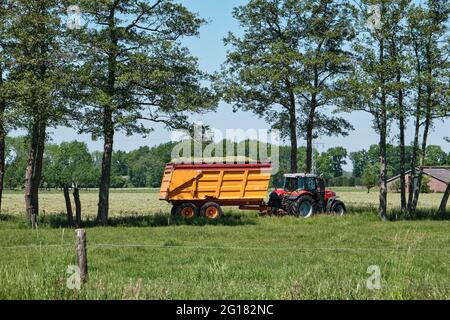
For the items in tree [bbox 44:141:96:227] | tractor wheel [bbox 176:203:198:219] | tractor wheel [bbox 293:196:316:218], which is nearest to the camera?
tractor wheel [bbox 176:203:198:219]

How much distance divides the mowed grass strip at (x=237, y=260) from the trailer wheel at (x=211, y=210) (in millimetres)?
729

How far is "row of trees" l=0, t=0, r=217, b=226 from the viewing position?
21484 millimetres

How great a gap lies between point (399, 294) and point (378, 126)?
66.8ft

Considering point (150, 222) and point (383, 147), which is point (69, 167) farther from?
point (383, 147)

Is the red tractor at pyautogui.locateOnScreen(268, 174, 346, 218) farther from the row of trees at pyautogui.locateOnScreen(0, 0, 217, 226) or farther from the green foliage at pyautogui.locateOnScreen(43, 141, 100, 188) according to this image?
the green foliage at pyautogui.locateOnScreen(43, 141, 100, 188)

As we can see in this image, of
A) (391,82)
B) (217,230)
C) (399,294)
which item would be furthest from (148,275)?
(391,82)

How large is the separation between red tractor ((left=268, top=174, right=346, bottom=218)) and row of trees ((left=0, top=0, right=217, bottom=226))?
22.9 ft

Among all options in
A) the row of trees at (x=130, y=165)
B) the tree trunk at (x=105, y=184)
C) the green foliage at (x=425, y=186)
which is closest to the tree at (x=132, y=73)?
the tree trunk at (x=105, y=184)

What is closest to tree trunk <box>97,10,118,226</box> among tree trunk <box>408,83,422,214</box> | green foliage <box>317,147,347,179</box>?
tree trunk <box>408,83,422,214</box>

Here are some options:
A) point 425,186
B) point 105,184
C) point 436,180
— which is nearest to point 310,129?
point 105,184

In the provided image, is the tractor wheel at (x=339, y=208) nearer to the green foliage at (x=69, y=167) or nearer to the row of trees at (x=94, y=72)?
the row of trees at (x=94, y=72)

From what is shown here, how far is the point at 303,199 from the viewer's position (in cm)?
2755

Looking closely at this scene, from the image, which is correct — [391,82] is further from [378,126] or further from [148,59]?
[148,59]

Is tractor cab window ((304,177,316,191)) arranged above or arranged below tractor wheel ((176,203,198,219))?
above
